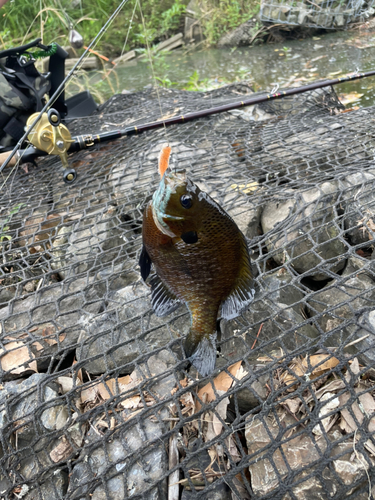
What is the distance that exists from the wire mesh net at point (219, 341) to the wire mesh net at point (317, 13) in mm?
6146

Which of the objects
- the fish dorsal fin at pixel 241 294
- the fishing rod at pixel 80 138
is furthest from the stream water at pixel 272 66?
the fish dorsal fin at pixel 241 294

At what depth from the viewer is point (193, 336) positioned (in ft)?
5.12

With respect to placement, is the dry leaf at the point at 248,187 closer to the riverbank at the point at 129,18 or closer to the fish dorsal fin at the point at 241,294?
the fish dorsal fin at the point at 241,294

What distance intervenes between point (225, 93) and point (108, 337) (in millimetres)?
4043

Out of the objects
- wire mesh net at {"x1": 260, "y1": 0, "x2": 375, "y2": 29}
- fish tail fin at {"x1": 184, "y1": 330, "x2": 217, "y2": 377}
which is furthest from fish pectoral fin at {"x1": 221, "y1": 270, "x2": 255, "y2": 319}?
wire mesh net at {"x1": 260, "y1": 0, "x2": 375, "y2": 29}

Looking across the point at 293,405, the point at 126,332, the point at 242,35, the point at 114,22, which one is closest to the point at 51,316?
the point at 126,332

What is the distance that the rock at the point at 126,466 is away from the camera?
4.70 ft

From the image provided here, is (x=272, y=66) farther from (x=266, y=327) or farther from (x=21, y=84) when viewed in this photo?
(x=266, y=327)

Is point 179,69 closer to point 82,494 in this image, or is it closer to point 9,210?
point 9,210

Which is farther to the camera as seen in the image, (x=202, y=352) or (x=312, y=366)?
(x=312, y=366)

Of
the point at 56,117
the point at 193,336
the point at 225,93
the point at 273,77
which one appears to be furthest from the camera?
the point at 273,77

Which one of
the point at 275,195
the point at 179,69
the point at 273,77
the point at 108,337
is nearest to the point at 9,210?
the point at 108,337

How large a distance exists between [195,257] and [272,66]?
775 centimetres

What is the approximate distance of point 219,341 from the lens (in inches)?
69.2
